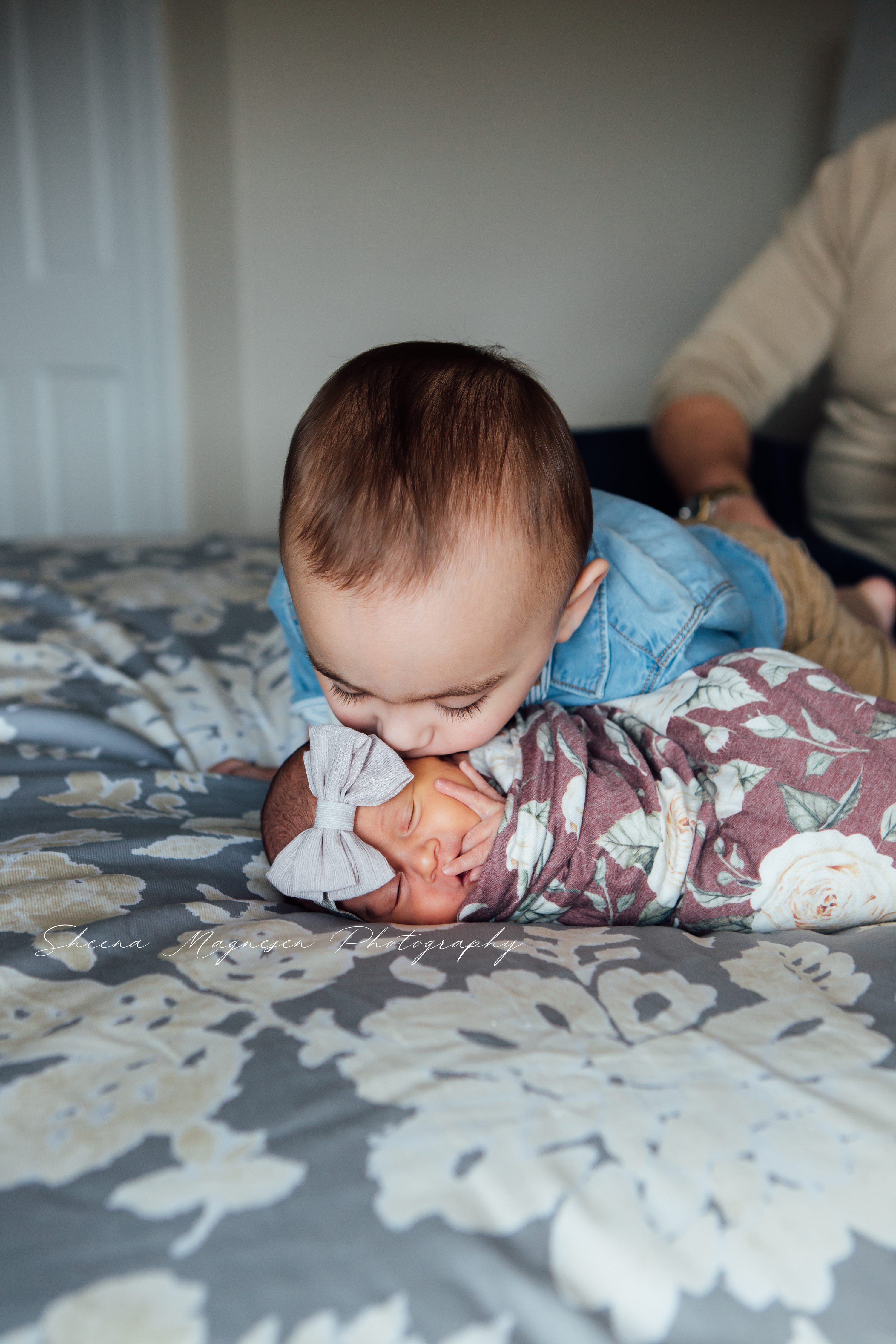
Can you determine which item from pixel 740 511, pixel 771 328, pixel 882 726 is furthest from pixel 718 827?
pixel 771 328

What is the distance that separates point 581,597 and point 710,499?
55 cm

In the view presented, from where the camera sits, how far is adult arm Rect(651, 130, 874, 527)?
1.56 m

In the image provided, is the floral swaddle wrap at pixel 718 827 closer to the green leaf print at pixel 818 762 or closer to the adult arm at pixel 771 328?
the green leaf print at pixel 818 762

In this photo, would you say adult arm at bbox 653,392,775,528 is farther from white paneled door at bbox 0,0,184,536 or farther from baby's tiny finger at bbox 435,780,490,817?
white paneled door at bbox 0,0,184,536

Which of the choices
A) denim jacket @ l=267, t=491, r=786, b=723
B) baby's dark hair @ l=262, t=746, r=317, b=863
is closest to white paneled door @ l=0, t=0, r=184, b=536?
denim jacket @ l=267, t=491, r=786, b=723

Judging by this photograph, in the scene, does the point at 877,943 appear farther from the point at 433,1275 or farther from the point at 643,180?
the point at 643,180

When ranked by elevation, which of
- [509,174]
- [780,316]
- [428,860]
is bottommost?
[428,860]

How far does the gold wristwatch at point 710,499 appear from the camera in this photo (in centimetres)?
134

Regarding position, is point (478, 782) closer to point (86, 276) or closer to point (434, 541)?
point (434, 541)

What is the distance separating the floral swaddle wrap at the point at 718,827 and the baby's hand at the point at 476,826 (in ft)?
0.05

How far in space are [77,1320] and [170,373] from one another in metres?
3.04

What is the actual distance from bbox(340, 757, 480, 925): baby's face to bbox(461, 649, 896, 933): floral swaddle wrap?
3 centimetres

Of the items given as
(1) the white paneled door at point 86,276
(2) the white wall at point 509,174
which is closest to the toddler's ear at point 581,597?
(2) the white wall at point 509,174

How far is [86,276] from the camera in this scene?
297 cm
